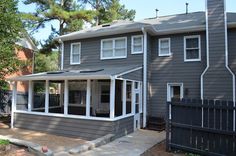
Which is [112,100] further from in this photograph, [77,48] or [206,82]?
[77,48]

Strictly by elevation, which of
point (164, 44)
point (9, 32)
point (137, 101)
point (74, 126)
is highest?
point (164, 44)

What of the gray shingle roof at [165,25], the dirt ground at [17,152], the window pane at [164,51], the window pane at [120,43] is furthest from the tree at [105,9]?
the dirt ground at [17,152]

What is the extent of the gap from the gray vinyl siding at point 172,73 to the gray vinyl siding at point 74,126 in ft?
9.02

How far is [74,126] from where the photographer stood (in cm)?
1203

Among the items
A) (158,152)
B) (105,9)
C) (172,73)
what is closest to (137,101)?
(172,73)

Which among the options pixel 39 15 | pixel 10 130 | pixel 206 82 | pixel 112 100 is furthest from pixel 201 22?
pixel 39 15

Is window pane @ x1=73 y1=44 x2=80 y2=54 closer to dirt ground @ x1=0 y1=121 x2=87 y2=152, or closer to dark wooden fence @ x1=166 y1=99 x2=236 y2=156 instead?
dirt ground @ x1=0 y1=121 x2=87 y2=152

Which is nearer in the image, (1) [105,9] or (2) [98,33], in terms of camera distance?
(2) [98,33]

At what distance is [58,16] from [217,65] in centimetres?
1765

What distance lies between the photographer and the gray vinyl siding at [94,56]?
15.1m

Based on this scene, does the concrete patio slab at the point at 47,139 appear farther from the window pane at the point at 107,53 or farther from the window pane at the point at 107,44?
the window pane at the point at 107,44

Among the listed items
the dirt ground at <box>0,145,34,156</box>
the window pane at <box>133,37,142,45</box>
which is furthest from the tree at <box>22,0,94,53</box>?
the dirt ground at <box>0,145,34,156</box>

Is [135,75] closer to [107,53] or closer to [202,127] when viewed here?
[107,53]

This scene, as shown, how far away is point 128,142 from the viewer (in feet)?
34.8
